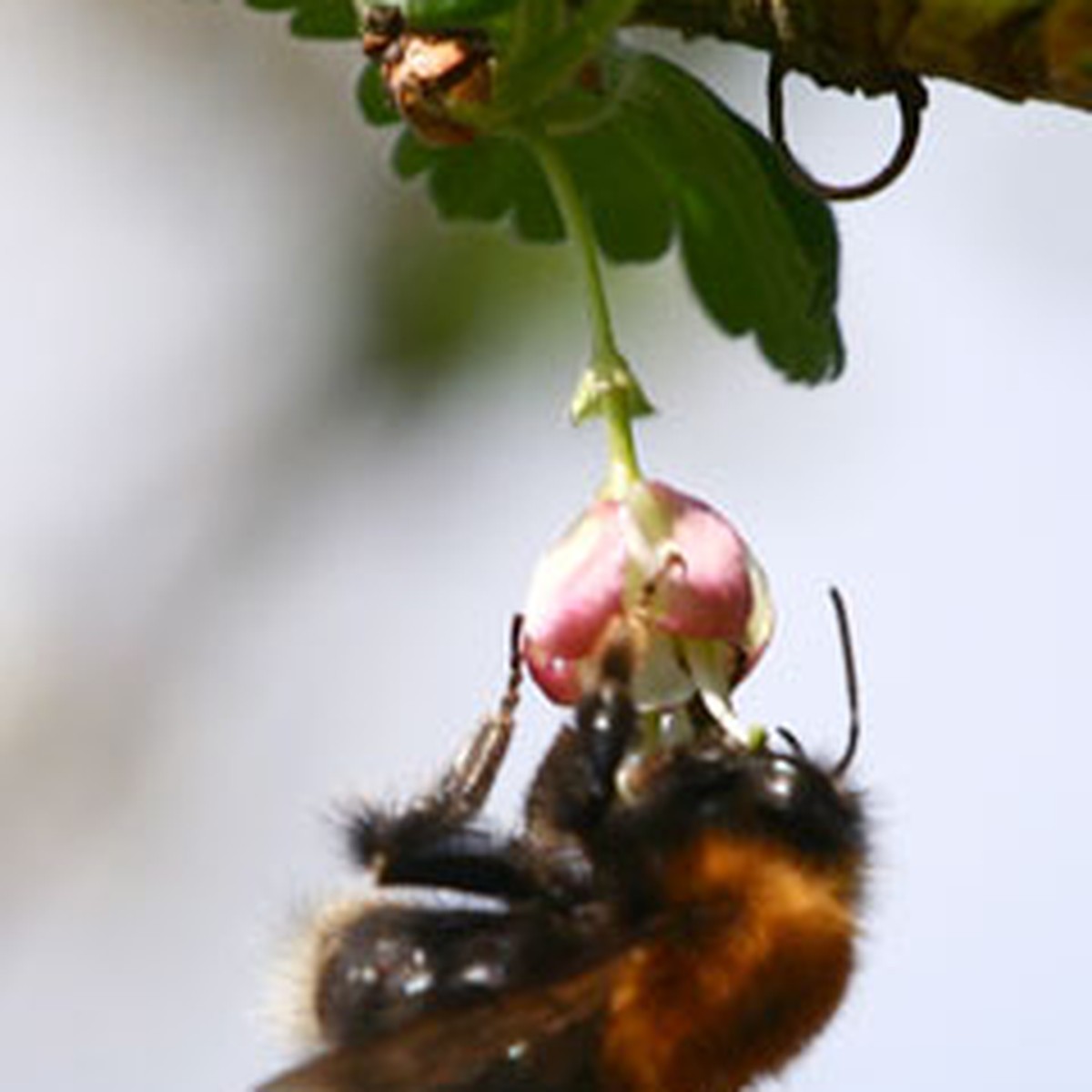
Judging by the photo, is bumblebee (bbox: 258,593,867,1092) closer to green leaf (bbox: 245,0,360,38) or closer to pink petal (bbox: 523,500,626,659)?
pink petal (bbox: 523,500,626,659)

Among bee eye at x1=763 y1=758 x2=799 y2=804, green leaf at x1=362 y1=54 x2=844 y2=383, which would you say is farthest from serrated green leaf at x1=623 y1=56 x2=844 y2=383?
bee eye at x1=763 y1=758 x2=799 y2=804

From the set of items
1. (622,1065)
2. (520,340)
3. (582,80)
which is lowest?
(520,340)

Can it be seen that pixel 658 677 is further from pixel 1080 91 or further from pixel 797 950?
pixel 1080 91

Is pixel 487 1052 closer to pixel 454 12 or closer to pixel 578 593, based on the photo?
pixel 578 593

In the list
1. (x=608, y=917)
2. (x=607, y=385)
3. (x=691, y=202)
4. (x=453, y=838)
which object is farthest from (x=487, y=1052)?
(x=691, y=202)

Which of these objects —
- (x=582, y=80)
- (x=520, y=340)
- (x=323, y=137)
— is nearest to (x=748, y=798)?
(x=582, y=80)
